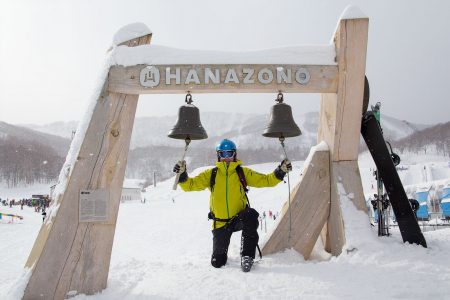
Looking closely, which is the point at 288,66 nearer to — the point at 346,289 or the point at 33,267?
the point at 346,289

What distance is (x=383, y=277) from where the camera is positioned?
3410 millimetres

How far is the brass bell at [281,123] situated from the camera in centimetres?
448

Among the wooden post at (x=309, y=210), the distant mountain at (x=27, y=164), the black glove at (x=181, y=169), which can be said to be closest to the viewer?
the black glove at (x=181, y=169)

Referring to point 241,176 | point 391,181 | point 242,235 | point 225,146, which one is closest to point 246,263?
point 242,235

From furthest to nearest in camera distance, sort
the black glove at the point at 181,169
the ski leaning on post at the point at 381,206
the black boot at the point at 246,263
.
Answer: the ski leaning on post at the point at 381,206
the black glove at the point at 181,169
the black boot at the point at 246,263

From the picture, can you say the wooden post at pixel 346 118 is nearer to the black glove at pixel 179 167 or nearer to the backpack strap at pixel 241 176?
the backpack strap at pixel 241 176

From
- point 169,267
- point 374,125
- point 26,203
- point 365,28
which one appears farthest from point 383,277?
point 26,203

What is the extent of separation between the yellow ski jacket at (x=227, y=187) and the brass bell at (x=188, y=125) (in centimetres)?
58

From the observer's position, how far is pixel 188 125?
4.45m

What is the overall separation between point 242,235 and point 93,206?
5.94 ft

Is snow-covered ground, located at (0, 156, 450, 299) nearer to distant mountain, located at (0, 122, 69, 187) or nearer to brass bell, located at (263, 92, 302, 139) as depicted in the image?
brass bell, located at (263, 92, 302, 139)

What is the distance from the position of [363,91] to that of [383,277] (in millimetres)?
2319

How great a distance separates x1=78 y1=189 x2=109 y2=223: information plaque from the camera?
393cm

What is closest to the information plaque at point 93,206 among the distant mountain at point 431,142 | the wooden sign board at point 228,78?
the wooden sign board at point 228,78
